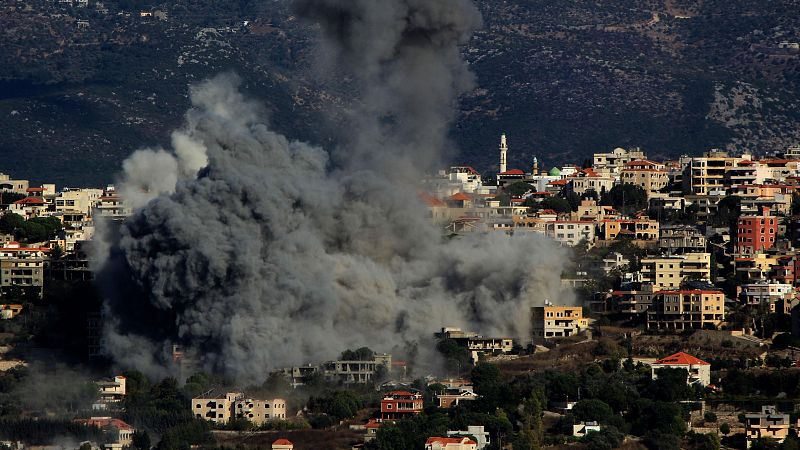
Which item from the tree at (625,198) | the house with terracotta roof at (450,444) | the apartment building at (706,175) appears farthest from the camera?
the apartment building at (706,175)

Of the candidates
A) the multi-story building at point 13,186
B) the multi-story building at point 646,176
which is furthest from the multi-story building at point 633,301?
the multi-story building at point 13,186

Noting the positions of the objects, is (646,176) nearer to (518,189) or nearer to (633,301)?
(518,189)

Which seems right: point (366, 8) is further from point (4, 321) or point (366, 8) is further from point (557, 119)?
point (557, 119)

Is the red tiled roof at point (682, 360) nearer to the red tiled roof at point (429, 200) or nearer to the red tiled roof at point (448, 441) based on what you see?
the red tiled roof at point (448, 441)

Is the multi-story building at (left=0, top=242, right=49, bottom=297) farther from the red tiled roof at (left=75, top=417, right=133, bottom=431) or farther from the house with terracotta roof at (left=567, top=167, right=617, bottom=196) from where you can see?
the house with terracotta roof at (left=567, top=167, right=617, bottom=196)

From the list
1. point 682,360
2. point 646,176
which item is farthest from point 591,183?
point 682,360

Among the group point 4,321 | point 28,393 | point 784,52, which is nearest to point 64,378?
point 28,393

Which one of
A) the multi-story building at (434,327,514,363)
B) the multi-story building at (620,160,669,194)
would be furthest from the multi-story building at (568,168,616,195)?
the multi-story building at (434,327,514,363)
